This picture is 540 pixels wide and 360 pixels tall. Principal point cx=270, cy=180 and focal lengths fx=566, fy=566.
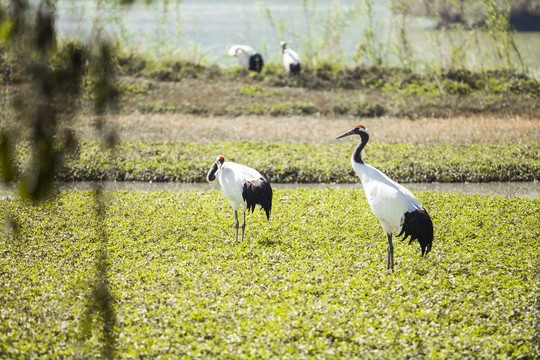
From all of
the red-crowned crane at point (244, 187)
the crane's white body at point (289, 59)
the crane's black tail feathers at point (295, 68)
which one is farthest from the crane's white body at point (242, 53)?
the red-crowned crane at point (244, 187)

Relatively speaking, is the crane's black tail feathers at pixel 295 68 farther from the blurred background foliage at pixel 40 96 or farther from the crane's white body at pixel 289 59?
the blurred background foliage at pixel 40 96

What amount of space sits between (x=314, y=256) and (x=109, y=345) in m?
3.03

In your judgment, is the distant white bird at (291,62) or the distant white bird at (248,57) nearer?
the distant white bird at (291,62)

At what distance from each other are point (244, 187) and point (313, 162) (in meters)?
4.32

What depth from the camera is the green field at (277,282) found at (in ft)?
16.7

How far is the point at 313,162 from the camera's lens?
11.8 m

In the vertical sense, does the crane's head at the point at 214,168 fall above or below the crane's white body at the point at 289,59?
below

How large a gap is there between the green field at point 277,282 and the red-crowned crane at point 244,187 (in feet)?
1.88

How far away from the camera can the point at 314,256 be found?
23.9 ft

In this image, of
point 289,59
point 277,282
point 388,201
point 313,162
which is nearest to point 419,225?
point 388,201

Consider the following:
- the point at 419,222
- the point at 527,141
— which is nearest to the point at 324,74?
the point at 527,141

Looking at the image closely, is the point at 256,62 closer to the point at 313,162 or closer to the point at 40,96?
the point at 313,162

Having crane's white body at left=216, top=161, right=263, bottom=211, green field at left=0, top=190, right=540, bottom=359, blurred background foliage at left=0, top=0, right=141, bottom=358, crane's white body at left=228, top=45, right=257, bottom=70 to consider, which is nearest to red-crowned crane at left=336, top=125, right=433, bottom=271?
green field at left=0, top=190, right=540, bottom=359

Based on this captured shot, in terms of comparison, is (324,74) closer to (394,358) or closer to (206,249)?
→ (206,249)
